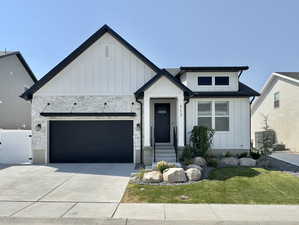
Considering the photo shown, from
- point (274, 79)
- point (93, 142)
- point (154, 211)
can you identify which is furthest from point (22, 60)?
point (274, 79)

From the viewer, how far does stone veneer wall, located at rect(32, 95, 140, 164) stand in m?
12.8

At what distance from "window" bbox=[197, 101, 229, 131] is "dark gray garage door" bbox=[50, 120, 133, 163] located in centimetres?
423

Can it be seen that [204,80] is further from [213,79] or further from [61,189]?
[61,189]

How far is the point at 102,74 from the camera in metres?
12.9

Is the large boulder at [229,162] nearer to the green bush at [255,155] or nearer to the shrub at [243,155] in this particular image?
the shrub at [243,155]

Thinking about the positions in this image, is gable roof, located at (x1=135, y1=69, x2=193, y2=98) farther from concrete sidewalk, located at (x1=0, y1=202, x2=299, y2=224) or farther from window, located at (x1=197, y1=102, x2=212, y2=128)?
concrete sidewalk, located at (x1=0, y1=202, x2=299, y2=224)

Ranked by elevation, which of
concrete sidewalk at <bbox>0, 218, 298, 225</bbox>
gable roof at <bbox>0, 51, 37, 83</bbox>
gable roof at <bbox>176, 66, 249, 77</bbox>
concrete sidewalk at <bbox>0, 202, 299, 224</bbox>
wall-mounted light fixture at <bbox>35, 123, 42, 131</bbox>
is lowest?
concrete sidewalk at <bbox>0, 202, 299, 224</bbox>

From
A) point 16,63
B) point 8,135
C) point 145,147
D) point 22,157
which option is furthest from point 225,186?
point 16,63

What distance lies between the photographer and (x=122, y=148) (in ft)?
41.9

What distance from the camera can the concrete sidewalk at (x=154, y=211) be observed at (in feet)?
17.7

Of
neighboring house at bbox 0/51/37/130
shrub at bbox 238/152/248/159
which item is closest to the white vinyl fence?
neighboring house at bbox 0/51/37/130

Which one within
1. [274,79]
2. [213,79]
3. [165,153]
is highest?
[274,79]

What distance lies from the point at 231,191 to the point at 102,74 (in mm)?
8915

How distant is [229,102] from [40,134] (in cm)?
1101
